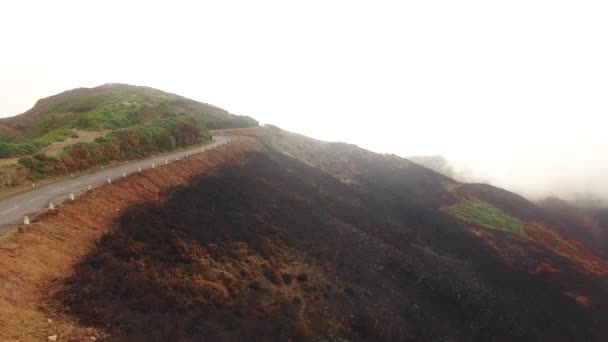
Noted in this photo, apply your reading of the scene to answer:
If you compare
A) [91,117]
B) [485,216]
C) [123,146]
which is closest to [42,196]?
[123,146]

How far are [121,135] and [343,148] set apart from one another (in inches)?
1578

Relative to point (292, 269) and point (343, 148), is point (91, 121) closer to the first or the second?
point (292, 269)

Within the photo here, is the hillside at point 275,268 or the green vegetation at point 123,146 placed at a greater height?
the green vegetation at point 123,146

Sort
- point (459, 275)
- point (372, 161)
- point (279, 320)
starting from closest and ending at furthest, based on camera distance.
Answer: point (279, 320) → point (459, 275) → point (372, 161)

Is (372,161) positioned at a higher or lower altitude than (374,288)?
higher

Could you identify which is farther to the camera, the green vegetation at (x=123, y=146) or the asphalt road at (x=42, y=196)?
the green vegetation at (x=123, y=146)

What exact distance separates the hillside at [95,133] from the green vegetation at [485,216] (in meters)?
33.4

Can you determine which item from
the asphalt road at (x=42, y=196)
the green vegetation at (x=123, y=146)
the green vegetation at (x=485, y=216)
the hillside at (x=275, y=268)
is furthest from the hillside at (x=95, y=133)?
the green vegetation at (x=485, y=216)

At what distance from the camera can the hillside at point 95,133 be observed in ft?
88.2

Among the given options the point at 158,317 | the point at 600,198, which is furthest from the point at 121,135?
the point at 600,198

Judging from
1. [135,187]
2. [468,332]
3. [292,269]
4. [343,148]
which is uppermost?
[343,148]

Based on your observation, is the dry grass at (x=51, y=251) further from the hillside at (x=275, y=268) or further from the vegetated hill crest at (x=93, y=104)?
the vegetated hill crest at (x=93, y=104)

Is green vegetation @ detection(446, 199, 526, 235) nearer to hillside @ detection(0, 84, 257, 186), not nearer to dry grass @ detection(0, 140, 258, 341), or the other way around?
hillside @ detection(0, 84, 257, 186)

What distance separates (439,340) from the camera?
20.0m
